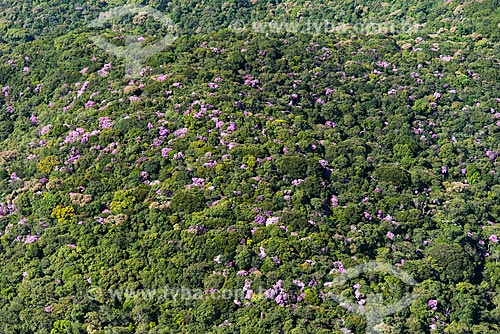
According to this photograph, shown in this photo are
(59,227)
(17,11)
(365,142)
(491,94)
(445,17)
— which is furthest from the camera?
(17,11)

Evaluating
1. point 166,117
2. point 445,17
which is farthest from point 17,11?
point 445,17

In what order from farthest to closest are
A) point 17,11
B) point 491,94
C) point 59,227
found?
point 17,11
point 491,94
point 59,227

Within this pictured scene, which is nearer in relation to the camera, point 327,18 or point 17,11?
point 327,18

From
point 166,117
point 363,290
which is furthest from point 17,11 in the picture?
point 363,290

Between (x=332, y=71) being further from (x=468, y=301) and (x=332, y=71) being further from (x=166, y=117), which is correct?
(x=468, y=301)

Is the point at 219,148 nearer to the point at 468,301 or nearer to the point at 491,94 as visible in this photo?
the point at 468,301

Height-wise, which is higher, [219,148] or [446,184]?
[219,148]
